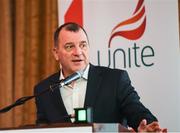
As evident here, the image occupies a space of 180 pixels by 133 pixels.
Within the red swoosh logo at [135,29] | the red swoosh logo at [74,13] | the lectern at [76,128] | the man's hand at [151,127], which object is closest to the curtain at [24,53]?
the red swoosh logo at [74,13]

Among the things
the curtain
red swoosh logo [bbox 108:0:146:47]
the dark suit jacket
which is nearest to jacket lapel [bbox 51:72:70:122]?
the dark suit jacket

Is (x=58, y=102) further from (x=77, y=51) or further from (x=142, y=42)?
(x=142, y=42)

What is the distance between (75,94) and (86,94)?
0.15 m

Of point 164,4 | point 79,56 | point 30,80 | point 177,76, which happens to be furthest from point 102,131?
point 30,80

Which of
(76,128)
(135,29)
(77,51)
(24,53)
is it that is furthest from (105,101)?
(24,53)

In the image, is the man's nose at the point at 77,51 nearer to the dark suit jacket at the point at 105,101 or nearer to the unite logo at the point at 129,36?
the dark suit jacket at the point at 105,101

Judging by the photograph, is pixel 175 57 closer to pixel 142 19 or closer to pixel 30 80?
pixel 142 19

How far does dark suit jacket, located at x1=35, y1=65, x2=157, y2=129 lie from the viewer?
2.70 meters

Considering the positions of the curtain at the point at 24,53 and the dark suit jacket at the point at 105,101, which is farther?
the curtain at the point at 24,53

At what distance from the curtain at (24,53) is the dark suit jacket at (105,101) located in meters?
1.35

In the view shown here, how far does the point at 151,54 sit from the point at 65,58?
1.05 metres

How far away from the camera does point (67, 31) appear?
2.94 meters

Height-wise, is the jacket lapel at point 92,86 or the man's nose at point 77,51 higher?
the man's nose at point 77,51

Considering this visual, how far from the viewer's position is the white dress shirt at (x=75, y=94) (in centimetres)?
284
